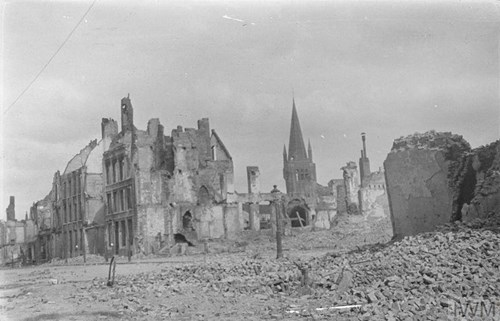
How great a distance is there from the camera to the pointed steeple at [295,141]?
299 ft

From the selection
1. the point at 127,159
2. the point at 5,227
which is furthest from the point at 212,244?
the point at 5,227

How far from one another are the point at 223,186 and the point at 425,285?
3797cm

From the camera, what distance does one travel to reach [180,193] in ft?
133

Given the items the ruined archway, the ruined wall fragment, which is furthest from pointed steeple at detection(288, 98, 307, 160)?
the ruined archway

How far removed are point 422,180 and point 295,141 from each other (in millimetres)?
76621

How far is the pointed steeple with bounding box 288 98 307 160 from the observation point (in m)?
91.1

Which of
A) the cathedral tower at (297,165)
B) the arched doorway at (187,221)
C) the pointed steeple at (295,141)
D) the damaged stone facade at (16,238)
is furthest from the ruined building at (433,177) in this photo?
the pointed steeple at (295,141)

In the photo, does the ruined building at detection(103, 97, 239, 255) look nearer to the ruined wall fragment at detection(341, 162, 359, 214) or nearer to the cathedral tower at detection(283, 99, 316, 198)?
the ruined wall fragment at detection(341, 162, 359, 214)

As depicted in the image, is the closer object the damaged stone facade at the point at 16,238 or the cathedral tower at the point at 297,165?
the damaged stone facade at the point at 16,238

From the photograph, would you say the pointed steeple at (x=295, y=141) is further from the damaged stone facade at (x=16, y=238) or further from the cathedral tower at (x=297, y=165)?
the damaged stone facade at (x=16, y=238)

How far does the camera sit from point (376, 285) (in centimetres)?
A: 946

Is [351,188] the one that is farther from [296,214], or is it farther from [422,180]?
[422,180]

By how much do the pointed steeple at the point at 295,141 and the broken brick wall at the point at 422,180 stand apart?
73442 mm

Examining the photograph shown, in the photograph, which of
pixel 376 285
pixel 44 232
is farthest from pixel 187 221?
pixel 376 285
